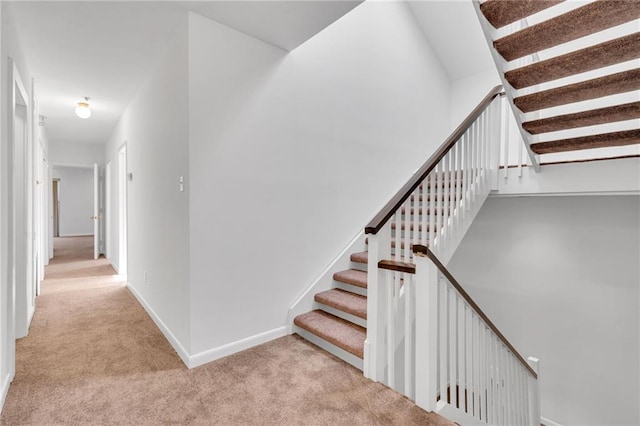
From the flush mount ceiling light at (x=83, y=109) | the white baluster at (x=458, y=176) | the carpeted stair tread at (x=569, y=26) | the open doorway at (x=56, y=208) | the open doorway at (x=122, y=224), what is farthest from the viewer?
the open doorway at (x=56, y=208)

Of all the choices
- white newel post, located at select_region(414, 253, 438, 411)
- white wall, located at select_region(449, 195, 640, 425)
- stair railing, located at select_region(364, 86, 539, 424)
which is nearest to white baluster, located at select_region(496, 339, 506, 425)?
stair railing, located at select_region(364, 86, 539, 424)

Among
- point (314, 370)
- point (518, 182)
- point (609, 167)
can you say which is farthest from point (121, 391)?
point (609, 167)

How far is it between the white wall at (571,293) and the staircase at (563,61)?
134 centimetres

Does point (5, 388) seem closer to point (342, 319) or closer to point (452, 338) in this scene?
point (342, 319)

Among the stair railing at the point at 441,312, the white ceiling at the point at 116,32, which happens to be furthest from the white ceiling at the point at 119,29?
the stair railing at the point at 441,312

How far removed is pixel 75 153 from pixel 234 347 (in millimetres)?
6396

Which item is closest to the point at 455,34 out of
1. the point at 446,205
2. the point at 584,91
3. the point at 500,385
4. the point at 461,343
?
the point at 584,91

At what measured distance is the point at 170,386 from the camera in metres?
2.07

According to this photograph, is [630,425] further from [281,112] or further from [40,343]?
[40,343]

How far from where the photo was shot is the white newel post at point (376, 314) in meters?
2.19

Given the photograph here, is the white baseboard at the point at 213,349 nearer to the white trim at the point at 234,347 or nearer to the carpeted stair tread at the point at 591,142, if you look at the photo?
the white trim at the point at 234,347

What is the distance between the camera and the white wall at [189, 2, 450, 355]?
2.41 m

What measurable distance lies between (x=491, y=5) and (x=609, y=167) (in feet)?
5.84

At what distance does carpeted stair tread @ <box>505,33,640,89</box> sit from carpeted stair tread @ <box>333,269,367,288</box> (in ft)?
6.70
